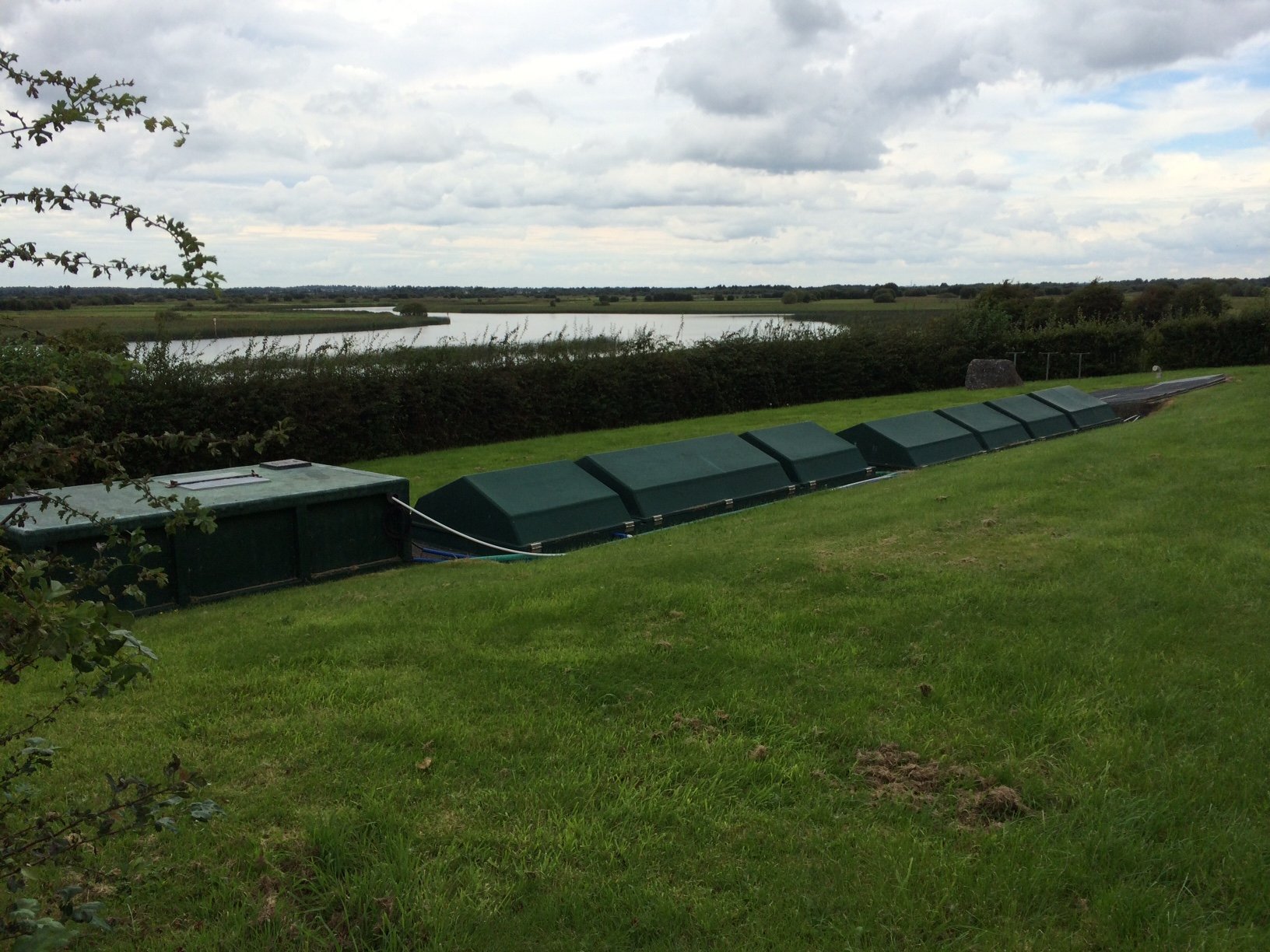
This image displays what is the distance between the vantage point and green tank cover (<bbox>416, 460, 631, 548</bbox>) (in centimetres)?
1020

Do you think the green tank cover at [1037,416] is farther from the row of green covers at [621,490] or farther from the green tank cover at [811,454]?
the row of green covers at [621,490]

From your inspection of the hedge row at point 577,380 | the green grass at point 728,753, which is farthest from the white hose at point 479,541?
the hedge row at point 577,380

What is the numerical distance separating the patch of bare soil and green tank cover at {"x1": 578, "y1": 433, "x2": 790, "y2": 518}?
281 inches

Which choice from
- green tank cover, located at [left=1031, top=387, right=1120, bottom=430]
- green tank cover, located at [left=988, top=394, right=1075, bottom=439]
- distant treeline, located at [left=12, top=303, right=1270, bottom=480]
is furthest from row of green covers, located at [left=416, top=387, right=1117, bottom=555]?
distant treeline, located at [left=12, top=303, right=1270, bottom=480]

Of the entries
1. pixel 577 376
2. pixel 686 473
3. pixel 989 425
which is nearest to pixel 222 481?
pixel 686 473

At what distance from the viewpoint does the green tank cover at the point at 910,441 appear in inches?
590

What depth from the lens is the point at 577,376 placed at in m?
23.2

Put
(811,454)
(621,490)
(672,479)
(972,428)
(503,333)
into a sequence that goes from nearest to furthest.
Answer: (621,490) → (672,479) → (811,454) → (972,428) → (503,333)

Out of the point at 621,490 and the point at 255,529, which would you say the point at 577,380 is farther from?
the point at 255,529

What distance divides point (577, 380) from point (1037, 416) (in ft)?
32.8

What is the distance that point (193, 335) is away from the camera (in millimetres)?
18484

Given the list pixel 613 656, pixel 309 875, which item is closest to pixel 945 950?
pixel 309 875

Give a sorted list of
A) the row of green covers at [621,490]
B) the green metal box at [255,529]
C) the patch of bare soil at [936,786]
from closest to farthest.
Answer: the patch of bare soil at [936,786] < the green metal box at [255,529] < the row of green covers at [621,490]

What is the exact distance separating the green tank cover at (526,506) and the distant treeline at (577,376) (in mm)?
3761
